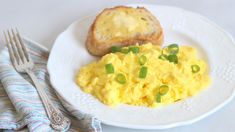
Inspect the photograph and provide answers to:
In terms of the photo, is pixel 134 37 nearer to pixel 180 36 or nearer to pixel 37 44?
pixel 180 36

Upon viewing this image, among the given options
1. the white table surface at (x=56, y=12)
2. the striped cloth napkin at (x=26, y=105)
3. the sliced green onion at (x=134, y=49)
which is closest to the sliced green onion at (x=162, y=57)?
the sliced green onion at (x=134, y=49)

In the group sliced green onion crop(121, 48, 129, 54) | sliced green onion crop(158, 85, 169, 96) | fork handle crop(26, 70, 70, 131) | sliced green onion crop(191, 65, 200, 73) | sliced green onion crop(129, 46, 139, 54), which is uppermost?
sliced green onion crop(129, 46, 139, 54)

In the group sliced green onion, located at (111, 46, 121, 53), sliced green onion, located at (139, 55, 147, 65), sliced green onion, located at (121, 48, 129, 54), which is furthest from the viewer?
sliced green onion, located at (111, 46, 121, 53)

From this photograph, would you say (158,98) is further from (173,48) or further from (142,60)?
(173,48)

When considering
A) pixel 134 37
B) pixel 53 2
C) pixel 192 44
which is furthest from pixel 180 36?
pixel 53 2

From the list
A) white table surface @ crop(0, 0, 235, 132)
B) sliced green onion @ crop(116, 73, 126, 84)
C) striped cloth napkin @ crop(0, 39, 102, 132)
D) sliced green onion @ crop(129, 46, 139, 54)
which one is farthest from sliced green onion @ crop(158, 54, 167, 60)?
white table surface @ crop(0, 0, 235, 132)

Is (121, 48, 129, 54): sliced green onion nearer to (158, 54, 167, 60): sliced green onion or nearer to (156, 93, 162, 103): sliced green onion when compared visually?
(158, 54, 167, 60): sliced green onion
